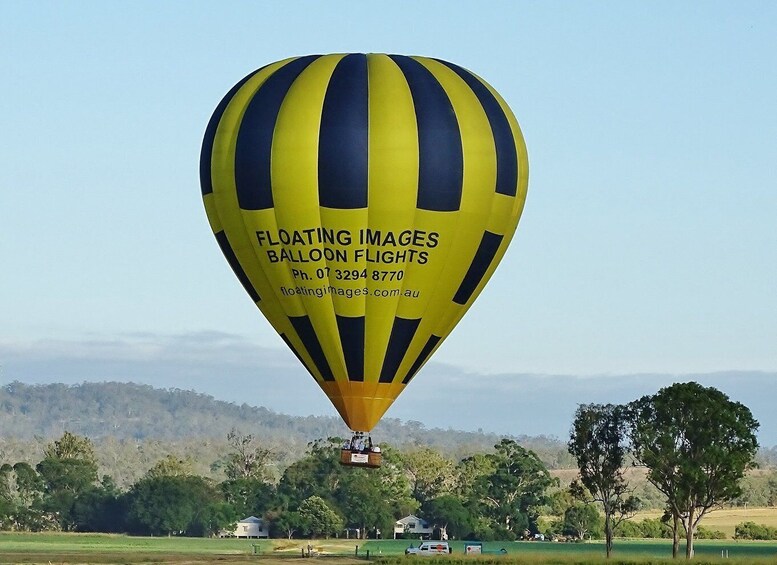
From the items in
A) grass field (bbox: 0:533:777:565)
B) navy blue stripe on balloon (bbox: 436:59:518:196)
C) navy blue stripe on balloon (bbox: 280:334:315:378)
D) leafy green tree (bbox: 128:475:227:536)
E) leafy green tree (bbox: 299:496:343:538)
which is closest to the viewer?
navy blue stripe on balloon (bbox: 436:59:518:196)

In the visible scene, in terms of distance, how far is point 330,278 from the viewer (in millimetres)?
58719

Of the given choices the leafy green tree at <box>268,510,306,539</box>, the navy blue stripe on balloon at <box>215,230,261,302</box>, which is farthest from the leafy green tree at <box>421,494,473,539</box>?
the navy blue stripe on balloon at <box>215,230,261,302</box>

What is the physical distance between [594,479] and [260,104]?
2381 inches

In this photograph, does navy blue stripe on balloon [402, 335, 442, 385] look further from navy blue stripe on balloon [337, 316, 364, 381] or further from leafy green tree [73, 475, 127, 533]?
leafy green tree [73, 475, 127, 533]

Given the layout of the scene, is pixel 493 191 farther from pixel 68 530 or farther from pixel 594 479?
pixel 68 530

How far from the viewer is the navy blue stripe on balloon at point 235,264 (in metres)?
61.5

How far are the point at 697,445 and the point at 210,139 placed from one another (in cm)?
5023

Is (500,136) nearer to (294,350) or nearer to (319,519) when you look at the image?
(294,350)

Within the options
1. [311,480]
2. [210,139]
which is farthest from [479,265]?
[311,480]

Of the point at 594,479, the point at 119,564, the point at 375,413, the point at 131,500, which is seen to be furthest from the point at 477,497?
the point at 375,413

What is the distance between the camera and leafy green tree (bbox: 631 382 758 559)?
10094 cm

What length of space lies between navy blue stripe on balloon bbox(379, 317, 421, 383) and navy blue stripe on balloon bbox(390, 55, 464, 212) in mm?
4435

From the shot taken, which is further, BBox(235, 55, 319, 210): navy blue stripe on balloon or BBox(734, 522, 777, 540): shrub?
BBox(734, 522, 777, 540): shrub

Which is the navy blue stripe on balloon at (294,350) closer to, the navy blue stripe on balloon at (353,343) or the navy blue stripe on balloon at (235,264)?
the navy blue stripe on balloon at (235,264)
